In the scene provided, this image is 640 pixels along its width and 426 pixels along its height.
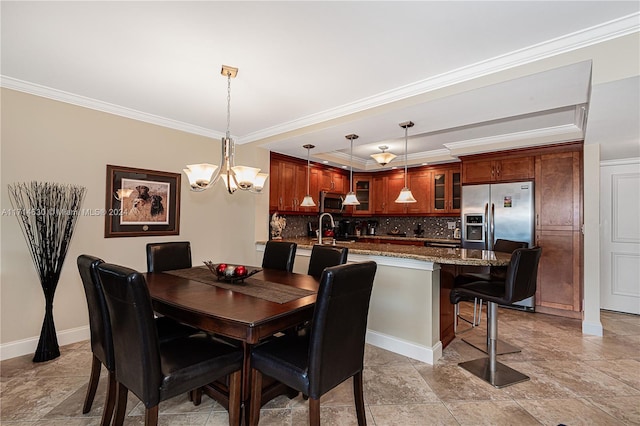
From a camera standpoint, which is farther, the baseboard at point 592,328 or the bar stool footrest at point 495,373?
the baseboard at point 592,328

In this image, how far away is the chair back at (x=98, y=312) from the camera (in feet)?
5.79

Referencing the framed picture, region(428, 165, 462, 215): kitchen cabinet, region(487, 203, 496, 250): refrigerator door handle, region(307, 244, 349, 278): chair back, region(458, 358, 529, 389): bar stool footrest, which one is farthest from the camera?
region(428, 165, 462, 215): kitchen cabinet

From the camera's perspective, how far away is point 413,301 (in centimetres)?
288

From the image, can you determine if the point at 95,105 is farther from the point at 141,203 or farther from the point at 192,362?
the point at 192,362

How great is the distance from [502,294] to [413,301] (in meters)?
0.75

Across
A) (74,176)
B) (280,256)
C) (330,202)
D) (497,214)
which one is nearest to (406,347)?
(280,256)

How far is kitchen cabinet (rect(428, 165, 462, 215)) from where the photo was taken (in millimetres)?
5312

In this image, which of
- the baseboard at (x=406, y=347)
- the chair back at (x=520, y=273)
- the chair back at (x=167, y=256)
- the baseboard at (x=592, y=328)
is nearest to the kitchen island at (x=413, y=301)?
the baseboard at (x=406, y=347)

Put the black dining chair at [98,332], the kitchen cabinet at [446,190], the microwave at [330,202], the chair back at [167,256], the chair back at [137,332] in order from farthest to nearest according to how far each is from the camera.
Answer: the microwave at [330,202] → the kitchen cabinet at [446,190] → the chair back at [167,256] → the black dining chair at [98,332] → the chair back at [137,332]

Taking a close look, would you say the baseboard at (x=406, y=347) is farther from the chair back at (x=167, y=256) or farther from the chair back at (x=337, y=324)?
the chair back at (x=167, y=256)

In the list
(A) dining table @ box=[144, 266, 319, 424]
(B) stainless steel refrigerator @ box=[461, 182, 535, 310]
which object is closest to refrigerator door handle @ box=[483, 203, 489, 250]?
(B) stainless steel refrigerator @ box=[461, 182, 535, 310]

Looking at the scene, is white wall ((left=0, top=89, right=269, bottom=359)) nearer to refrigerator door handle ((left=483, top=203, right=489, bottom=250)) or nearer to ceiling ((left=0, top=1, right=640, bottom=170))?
ceiling ((left=0, top=1, right=640, bottom=170))

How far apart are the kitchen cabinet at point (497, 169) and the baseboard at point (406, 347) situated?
8.88ft

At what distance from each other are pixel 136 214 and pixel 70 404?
1.94 m
